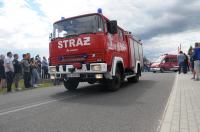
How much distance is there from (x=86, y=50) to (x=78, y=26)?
109cm

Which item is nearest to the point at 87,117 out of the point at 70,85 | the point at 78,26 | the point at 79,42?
the point at 79,42

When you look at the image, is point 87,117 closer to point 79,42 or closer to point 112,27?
point 79,42

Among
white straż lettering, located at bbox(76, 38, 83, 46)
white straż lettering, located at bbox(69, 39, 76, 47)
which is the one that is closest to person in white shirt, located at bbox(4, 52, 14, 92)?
white straż lettering, located at bbox(69, 39, 76, 47)

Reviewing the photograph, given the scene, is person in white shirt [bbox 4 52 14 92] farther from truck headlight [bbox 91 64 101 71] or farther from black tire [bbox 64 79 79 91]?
truck headlight [bbox 91 64 101 71]

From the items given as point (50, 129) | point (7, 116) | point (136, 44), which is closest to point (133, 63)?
point (136, 44)

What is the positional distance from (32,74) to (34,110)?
10088 mm

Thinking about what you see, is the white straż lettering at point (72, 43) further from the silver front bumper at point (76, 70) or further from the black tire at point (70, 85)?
the black tire at point (70, 85)

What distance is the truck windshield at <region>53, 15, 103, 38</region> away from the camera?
12.5 m

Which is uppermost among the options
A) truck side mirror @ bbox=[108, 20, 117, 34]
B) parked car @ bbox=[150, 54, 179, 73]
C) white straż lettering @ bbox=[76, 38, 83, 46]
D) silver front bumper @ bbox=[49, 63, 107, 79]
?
truck side mirror @ bbox=[108, 20, 117, 34]

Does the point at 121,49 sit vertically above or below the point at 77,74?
above

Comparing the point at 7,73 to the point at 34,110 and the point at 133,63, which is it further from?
the point at 34,110

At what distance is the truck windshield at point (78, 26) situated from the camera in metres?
12.5

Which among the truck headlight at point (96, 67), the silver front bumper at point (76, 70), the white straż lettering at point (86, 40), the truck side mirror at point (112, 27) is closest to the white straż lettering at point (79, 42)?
the white straż lettering at point (86, 40)

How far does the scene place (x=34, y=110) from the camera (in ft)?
29.4
